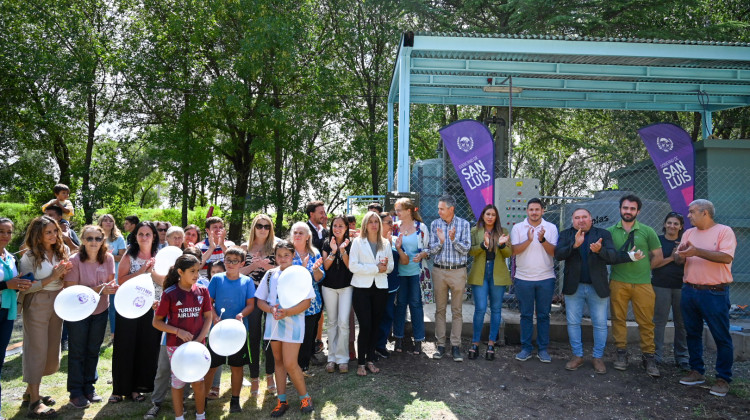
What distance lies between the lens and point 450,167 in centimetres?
1041

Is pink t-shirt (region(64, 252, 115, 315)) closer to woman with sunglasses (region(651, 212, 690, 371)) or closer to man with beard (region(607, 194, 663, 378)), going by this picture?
man with beard (region(607, 194, 663, 378))

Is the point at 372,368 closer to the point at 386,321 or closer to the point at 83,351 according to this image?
the point at 386,321

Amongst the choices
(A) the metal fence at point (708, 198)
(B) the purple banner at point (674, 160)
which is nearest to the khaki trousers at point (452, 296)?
(A) the metal fence at point (708, 198)

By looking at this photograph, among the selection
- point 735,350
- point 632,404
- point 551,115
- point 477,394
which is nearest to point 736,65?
point 735,350

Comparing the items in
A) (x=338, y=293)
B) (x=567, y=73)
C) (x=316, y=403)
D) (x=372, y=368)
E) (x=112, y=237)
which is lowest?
(x=316, y=403)

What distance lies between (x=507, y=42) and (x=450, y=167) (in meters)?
3.37

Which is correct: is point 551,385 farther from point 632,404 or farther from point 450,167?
point 450,167

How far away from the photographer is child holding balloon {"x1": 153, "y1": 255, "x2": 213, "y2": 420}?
4043mm

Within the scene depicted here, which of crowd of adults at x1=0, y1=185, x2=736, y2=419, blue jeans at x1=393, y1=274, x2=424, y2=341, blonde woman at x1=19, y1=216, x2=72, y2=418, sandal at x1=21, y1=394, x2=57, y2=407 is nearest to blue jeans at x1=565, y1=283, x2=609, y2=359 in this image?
crowd of adults at x1=0, y1=185, x2=736, y2=419

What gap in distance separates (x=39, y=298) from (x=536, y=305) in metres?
5.15

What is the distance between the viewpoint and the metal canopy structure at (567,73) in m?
7.50

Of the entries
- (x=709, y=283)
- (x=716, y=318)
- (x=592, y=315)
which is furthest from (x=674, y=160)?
(x=592, y=315)

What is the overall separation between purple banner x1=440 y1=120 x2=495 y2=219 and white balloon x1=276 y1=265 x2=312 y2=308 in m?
3.99

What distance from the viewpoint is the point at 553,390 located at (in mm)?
5051
